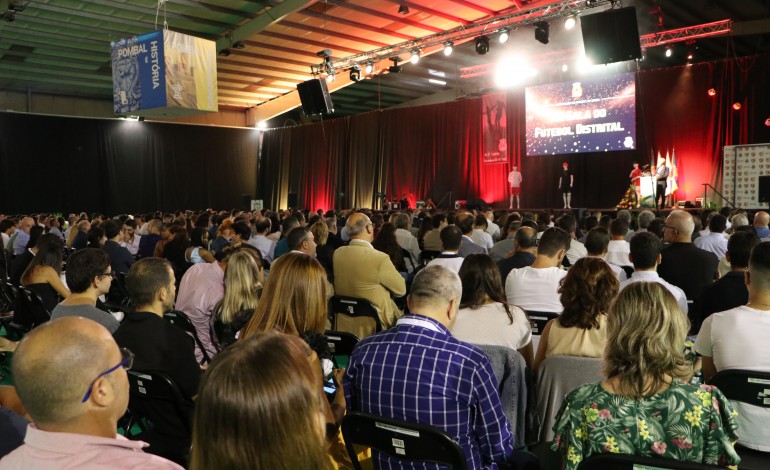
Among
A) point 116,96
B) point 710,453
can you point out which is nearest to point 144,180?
point 116,96

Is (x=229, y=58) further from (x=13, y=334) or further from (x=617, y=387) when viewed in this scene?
(x=617, y=387)

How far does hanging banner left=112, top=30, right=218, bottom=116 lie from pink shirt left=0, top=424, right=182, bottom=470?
6668 mm

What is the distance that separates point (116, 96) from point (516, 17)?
323 inches

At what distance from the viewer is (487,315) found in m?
2.98

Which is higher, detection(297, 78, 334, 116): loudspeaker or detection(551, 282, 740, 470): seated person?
detection(297, 78, 334, 116): loudspeaker

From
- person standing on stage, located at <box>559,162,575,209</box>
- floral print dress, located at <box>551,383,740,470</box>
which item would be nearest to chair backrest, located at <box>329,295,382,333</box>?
floral print dress, located at <box>551,383,740,470</box>

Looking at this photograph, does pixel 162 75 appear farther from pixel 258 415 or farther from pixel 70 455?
pixel 258 415

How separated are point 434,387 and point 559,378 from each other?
0.79 m

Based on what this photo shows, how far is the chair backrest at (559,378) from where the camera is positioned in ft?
8.29

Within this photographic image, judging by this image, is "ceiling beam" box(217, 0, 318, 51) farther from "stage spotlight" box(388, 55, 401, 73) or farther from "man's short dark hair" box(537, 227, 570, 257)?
"man's short dark hair" box(537, 227, 570, 257)

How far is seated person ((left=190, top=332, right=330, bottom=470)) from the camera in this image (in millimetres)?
1010

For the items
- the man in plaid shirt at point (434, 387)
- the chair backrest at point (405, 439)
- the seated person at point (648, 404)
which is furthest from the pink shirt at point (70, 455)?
the seated person at point (648, 404)

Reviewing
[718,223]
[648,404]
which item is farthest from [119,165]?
[648,404]

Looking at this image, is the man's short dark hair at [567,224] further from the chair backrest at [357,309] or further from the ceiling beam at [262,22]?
the ceiling beam at [262,22]
